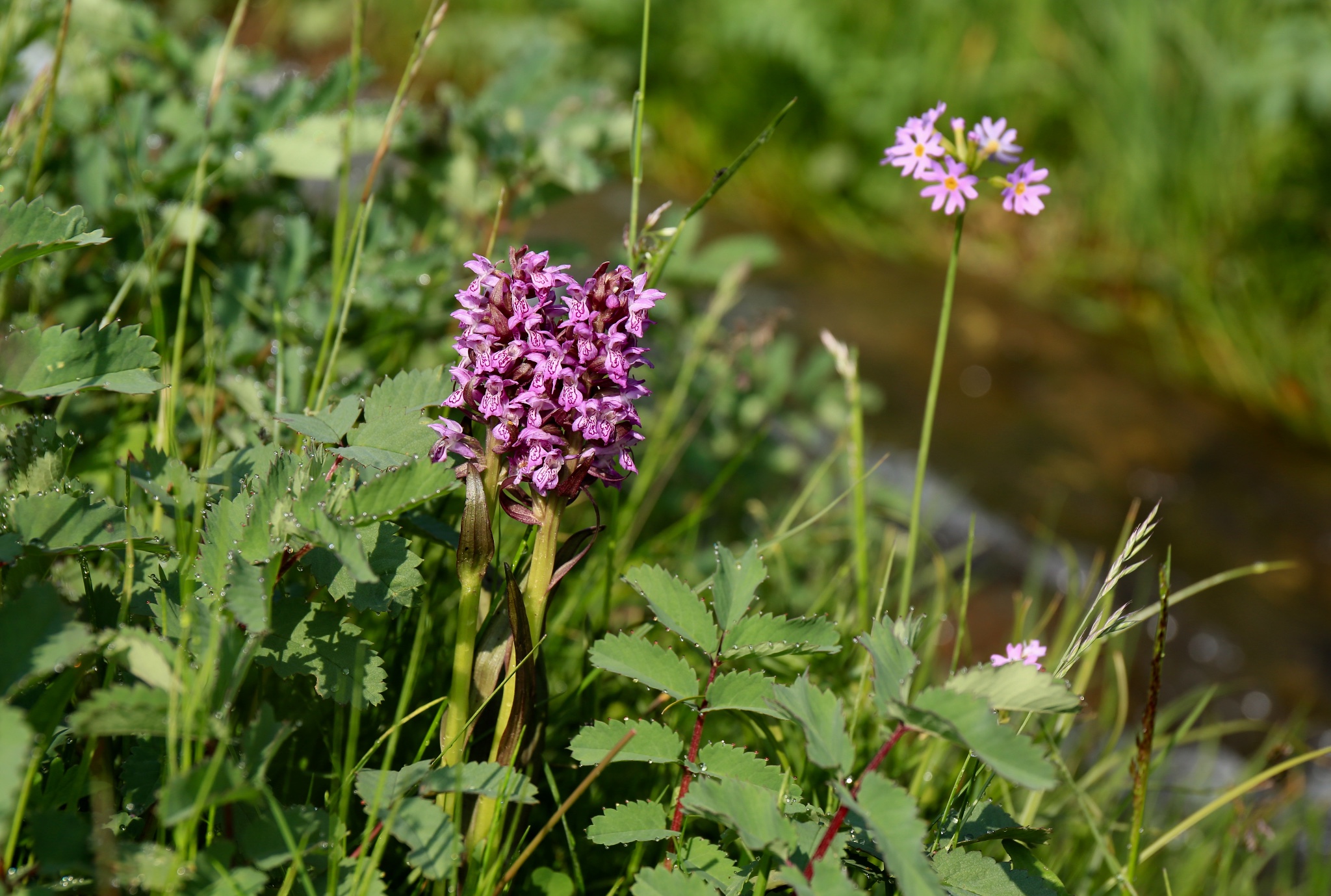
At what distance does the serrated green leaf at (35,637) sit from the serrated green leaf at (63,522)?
0.12m

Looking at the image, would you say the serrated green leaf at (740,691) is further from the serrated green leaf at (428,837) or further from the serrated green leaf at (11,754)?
the serrated green leaf at (11,754)

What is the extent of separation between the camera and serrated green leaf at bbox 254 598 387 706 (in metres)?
0.99

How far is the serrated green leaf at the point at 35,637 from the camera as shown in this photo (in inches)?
31.6

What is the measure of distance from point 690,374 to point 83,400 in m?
1.25

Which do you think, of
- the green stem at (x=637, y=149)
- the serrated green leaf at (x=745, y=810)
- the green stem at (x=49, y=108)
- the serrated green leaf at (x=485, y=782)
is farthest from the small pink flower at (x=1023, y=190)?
the green stem at (x=49, y=108)

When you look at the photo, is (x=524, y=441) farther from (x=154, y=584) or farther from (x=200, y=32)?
(x=200, y=32)

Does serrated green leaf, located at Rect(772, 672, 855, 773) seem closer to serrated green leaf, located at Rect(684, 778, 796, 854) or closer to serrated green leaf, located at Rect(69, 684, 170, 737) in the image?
serrated green leaf, located at Rect(684, 778, 796, 854)

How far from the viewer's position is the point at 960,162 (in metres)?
1.34

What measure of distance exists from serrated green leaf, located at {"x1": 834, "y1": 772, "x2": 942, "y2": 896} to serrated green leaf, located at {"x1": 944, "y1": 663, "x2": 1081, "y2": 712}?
11 centimetres

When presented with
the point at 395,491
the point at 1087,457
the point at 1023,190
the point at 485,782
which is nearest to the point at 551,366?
the point at 395,491

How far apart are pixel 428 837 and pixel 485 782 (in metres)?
0.09

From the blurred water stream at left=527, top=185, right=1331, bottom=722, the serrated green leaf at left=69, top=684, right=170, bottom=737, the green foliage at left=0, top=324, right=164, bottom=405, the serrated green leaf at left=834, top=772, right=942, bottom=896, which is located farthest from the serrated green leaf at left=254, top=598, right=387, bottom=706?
the blurred water stream at left=527, top=185, right=1331, bottom=722

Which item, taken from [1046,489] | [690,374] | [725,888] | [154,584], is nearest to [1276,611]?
[1046,489]

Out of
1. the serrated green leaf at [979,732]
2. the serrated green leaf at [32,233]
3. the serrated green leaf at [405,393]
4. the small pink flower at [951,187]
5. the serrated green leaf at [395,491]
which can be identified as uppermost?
the small pink flower at [951,187]
